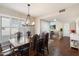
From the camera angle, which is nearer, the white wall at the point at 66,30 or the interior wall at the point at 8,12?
the interior wall at the point at 8,12

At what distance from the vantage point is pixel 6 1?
180 centimetres

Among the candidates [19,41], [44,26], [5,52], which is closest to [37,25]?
[44,26]

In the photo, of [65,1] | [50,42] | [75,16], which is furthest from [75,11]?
[50,42]

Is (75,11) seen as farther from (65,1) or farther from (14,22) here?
(14,22)

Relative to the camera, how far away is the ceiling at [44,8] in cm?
181

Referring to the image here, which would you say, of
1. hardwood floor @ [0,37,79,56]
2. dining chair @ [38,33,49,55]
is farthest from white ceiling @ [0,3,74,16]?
hardwood floor @ [0,37,79,56]

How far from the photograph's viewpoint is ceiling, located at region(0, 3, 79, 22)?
71.2 inches

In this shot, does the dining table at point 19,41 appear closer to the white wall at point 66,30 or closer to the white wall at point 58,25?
the white wall at point 58,25

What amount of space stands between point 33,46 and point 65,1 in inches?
44.2

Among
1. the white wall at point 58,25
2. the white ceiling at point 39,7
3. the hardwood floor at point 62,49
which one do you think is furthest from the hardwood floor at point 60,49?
the white ceiling at point 39,7

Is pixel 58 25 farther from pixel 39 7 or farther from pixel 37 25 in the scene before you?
pixel 39 7

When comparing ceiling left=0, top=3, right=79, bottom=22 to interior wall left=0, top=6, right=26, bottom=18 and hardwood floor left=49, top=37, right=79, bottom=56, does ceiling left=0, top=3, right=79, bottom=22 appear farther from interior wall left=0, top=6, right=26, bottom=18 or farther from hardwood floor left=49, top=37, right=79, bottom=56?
hardwood floor left=49, top=37, right=79, bottom=56

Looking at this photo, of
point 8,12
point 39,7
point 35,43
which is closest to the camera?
point 8,12

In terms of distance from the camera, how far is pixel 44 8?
1877mm
